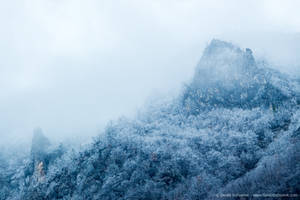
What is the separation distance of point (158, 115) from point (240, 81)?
41.4 metres

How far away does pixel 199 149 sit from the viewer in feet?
225

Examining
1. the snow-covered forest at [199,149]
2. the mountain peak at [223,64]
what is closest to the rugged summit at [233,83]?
the mountain peak at [223,64]

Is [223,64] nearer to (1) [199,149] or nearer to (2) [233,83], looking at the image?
(2) [233,83]

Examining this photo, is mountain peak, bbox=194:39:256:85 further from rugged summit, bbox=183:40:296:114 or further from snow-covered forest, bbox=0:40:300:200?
snow-covered forest, bbox=0:40:300:200

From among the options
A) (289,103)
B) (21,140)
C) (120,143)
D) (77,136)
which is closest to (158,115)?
(120,143)

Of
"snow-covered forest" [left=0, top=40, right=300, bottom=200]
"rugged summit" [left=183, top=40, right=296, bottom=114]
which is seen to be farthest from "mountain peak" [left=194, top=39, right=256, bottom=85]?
"snow-covered forest" [left=0, top=40, right=300, bottom=200]

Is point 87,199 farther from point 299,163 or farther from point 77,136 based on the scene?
point 77,136

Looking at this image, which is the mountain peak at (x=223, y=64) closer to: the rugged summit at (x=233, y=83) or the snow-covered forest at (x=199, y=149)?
the rugged summit at (x=233, y=83)

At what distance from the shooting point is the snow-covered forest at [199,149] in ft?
155

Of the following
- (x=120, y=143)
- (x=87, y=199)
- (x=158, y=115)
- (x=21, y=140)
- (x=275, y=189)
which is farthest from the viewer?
(x=21, y=140)

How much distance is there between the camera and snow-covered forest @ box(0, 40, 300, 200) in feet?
155

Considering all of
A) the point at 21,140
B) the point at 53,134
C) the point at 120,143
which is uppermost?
the point at 120,143

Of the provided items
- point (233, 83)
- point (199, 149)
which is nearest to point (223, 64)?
point (233, 83)

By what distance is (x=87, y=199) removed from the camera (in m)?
59.2
